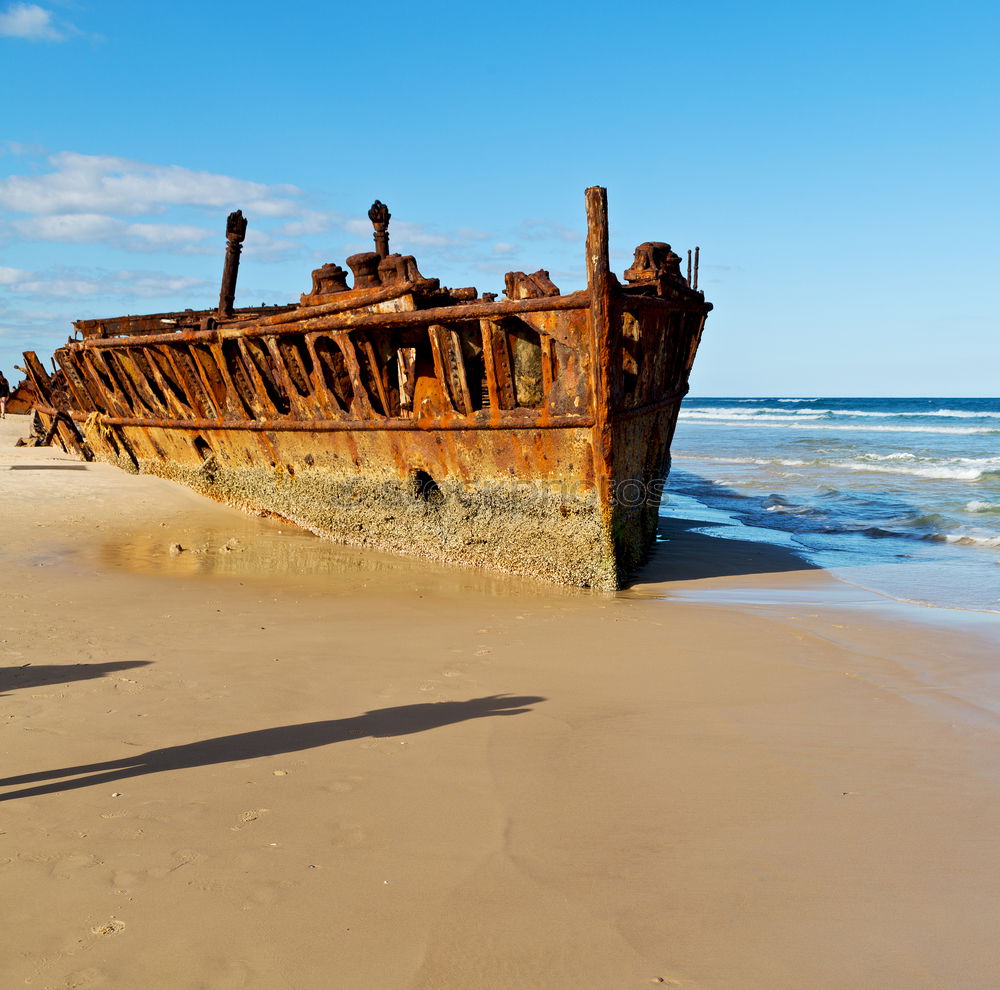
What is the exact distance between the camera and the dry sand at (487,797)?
2.35m

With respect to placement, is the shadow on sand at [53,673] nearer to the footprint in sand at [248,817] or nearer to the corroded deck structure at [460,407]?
the footprint in sand at [248,817]

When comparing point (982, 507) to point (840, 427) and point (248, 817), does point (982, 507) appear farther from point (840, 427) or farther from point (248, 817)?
point (840, 427)

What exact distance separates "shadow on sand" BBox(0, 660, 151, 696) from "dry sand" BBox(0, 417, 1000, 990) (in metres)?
0.02

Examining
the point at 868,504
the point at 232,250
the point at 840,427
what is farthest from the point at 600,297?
the point at 840,427

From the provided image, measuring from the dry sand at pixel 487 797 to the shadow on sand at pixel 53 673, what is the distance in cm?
2

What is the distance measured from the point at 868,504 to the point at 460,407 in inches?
376

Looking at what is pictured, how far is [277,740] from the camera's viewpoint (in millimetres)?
3711

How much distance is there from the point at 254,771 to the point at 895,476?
1923 centimetres

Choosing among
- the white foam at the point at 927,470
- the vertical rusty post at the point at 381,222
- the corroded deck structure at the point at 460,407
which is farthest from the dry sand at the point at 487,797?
the white foam at the point at 927,470

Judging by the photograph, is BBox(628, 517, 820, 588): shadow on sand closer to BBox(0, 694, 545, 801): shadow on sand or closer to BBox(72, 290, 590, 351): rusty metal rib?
BBox(72, 290, 590, 351): rusty metal rib

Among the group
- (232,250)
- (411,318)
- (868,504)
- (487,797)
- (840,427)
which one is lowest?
(868,504)

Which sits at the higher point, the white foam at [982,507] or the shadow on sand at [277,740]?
the shadow on sand at [277,740]

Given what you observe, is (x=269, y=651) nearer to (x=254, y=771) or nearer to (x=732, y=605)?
(x=254, y=771)

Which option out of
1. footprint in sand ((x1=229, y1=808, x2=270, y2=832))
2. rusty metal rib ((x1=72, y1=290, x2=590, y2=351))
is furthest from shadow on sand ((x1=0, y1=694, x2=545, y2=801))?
rusty metal rib ((x1=72, y1=290, x2=590, y2=351))
